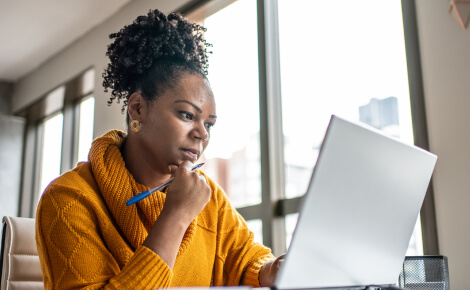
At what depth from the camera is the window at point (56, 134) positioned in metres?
3.82

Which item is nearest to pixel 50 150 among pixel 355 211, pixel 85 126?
pixel 85 126

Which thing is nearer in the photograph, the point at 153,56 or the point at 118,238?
the point at 118,238

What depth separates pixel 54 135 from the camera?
4324 mm

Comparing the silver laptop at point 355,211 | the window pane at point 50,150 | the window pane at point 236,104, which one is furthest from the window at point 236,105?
the window pane at point 50,150

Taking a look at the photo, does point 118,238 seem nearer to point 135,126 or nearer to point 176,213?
point 176,213

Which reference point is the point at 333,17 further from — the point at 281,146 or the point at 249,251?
the point at 249,251

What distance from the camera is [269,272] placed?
1246mm

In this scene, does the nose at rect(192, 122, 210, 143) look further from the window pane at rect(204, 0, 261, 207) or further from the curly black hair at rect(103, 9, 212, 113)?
the window pane at rect(204, 0, 261, 207)

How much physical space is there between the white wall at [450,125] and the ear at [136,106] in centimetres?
92

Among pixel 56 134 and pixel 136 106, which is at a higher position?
pixel 56 134

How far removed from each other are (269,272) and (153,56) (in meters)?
0.69

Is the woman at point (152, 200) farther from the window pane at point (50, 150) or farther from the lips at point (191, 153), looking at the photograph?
the window pane at point (50, 150)

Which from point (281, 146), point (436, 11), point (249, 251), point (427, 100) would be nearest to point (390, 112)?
point (427, 100)

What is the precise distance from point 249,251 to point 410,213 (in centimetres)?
62
